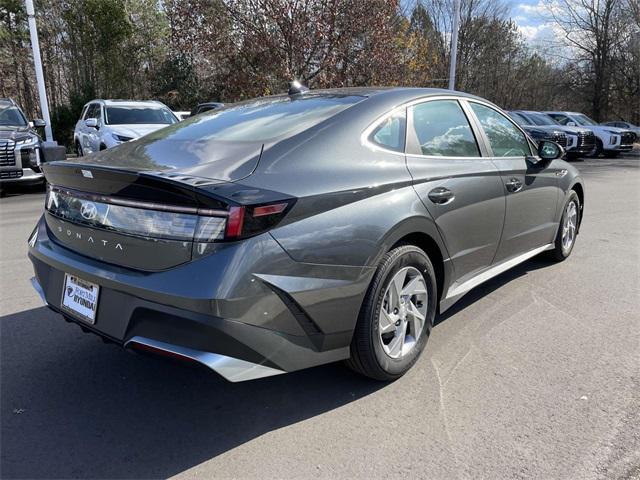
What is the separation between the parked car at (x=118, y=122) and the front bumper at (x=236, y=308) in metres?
8.61

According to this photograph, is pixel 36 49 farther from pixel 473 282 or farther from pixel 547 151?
pixel 473 282

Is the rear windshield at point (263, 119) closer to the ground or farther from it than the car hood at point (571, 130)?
farther from it

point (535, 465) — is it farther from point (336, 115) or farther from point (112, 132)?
point (112, 132)

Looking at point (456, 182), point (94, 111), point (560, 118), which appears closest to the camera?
point (456, 182)

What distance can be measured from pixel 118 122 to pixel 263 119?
360 inches

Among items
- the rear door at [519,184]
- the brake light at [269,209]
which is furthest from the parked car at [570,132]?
the brake light at [269,209]

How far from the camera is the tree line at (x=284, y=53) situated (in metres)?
15.2

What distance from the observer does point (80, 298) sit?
2631 millimetres

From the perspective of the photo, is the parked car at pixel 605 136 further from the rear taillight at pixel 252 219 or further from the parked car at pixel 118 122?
the rear taillight at pixel 252 219

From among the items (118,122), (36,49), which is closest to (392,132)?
(118,122)

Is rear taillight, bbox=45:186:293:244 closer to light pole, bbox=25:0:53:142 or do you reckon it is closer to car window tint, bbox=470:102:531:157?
car window tint, bbox=470:102:531:157

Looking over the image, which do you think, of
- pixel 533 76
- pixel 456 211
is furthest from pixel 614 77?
pixel 456 211

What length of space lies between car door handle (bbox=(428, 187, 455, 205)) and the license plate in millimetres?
1921

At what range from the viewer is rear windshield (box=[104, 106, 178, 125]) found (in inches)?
443
